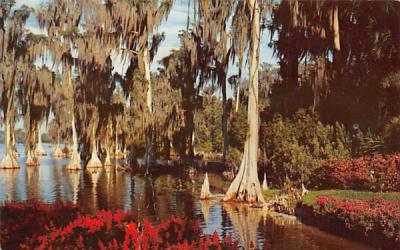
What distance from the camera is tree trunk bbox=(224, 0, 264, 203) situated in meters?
19.0

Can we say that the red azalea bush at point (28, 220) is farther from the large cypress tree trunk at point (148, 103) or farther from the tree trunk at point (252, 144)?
the large cypress tree trunk at point (148, 103)

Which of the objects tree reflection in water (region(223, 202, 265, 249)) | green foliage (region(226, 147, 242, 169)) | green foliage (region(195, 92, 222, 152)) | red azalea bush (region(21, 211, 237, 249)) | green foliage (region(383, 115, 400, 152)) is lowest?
tree reflection in water (region(223, 202, 265, 249))

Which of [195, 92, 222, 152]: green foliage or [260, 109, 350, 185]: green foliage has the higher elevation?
[195, 92, 222, 152]: green foliage

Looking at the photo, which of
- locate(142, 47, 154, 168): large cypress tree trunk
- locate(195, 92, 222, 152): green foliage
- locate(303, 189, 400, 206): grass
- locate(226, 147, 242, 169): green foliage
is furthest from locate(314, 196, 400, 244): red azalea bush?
locate(195, 92, 222, 152): green foliage

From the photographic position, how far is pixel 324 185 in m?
19.0

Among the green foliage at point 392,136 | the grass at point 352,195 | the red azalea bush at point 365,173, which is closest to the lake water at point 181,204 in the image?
the grass at point 352,195

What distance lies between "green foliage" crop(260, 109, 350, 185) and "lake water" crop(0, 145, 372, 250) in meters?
3.60

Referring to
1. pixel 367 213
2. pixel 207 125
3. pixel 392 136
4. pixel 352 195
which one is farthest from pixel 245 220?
pixel 207 125

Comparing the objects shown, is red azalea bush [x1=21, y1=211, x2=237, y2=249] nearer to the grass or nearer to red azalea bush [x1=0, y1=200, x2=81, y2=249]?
red azalea bush [x1=0, y1=200, x2=81, y2=249]

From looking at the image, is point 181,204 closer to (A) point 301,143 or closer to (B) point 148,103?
(A) point 301,143

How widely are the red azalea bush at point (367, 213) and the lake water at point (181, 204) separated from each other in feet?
1.72

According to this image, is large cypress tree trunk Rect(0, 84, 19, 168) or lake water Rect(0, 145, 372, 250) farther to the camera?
large cypress tree trunk Rect(0, 84, 19, 168)

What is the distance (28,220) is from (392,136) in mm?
13765

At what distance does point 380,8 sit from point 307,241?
11.8 m
